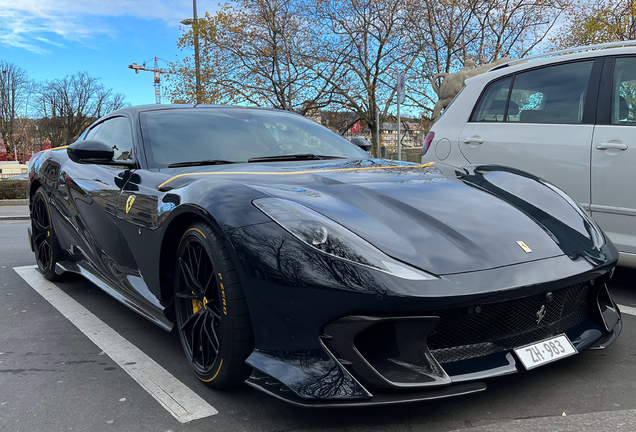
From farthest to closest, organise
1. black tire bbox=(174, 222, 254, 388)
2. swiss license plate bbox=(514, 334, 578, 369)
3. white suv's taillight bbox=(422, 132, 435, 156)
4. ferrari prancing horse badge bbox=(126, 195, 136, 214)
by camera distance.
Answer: white suv's taillight bbox=(422, 132, 435, 156)
ferrari prancing horse badge bbox=(126, 195, 136, 214)
black tire bbox=(174, 222, 254, 388)
swiss license plate bbox=(514, 334, 578, 369)

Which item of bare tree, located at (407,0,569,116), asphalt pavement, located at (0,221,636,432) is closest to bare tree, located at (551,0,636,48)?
bare tree, located at (407,0,569,116)

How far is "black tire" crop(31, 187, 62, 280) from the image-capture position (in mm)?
4457

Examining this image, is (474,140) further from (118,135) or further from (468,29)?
(468,29)

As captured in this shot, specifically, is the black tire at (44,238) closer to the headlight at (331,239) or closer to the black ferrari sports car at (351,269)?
the black ferrari sports car at (351,269)

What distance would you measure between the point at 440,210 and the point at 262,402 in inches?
42.6

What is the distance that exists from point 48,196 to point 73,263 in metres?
0.63

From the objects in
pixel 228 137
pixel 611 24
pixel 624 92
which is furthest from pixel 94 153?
pixel 611 24

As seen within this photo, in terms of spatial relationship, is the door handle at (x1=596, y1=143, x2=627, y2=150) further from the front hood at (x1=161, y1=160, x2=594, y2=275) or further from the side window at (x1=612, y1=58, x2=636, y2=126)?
the front hood at (x1=161, y1=160, x2=594, y2=275)

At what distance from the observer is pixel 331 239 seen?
6.58ft

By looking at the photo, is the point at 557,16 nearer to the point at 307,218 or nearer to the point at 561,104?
the point at 561,104

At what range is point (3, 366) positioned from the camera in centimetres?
284

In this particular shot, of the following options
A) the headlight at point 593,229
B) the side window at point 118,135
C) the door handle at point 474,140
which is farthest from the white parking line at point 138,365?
the door handle at point 474,140

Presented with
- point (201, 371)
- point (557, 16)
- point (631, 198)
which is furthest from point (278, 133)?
point (557, 16)

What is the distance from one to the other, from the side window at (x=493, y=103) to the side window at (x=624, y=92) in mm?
845
